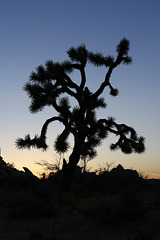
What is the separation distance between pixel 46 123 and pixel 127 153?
4.05 meters

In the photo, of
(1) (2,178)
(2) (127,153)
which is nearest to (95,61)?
(2) (127,153)

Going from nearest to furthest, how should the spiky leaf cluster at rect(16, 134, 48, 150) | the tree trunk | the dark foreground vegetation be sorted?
the dark foreground vegetation, the spiky leaf cluster at rect(16, 134, 48, 150), the tree trunk

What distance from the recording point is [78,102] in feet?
45.8

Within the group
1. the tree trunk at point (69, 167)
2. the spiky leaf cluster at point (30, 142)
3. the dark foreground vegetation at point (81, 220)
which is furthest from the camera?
the tree trunk at point (69, 167)

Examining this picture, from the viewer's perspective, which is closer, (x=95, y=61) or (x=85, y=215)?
(x=85, y=215)

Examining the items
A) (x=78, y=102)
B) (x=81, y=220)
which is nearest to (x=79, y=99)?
(x=78, y=102)

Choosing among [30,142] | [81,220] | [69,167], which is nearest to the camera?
[81,220]

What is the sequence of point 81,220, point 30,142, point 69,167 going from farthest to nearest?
point 69,167 < point 30,142 < point 81,220

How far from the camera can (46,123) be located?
1268 centimetres

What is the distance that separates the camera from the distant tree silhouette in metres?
12.4

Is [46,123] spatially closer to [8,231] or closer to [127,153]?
[127,153]

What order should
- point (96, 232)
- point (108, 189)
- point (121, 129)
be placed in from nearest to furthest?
point (96, 232)
point (121, 129)
point (108, 189)

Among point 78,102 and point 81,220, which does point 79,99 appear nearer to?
point 78,102

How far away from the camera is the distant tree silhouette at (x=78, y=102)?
12.4 meters
